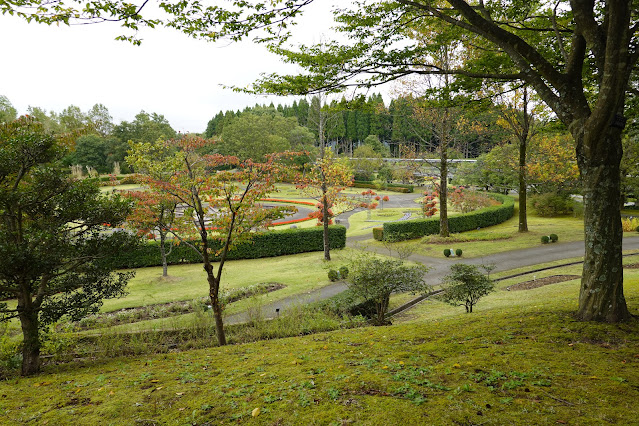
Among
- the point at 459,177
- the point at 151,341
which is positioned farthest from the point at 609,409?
the point at 459,177

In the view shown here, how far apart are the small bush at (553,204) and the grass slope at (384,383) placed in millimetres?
22490

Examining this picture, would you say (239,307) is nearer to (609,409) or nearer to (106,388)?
(106,388)

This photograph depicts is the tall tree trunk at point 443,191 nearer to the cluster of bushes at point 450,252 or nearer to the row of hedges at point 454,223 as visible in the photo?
the row of hedges at point 454,223

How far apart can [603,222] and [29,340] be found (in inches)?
289

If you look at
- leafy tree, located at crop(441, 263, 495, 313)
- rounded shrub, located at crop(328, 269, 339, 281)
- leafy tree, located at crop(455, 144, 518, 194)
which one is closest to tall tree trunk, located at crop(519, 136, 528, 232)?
leafy tree, located at crop(455, 144, 518, 194)

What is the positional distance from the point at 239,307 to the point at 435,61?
13.4 meters

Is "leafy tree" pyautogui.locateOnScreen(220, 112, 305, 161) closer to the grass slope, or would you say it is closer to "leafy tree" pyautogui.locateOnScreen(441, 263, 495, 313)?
"leafy tree" pyautogui.locateOnScreen(441, 263, 495, 313)

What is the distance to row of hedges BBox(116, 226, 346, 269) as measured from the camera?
15.5 m

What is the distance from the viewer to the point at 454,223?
20.5 m

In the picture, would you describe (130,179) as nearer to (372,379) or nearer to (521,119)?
(372,379)

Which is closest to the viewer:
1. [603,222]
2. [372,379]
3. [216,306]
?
[372,379]

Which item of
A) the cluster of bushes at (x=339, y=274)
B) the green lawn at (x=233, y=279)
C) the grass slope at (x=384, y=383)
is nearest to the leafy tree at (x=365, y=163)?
the green lawn at (x=233, y=279)

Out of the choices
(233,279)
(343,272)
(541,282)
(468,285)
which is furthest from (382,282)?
(233,279)

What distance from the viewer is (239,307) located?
392 inches
